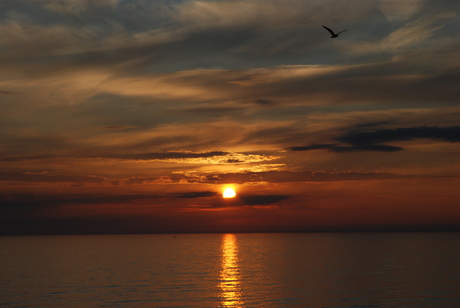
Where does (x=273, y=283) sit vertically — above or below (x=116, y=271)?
below

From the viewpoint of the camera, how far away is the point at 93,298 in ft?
289

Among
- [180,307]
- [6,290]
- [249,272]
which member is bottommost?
[180,307]

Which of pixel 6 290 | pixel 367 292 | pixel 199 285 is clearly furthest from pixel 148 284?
pixel 367 292

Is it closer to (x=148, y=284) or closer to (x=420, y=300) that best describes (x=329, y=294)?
(x=420, y=300)

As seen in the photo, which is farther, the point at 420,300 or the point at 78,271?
the point at 78,271

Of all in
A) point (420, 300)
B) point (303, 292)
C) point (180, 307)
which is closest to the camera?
point (180, 307)

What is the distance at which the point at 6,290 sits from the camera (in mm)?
99875

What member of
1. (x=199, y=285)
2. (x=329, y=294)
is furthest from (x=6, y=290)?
(x=329, y=294)

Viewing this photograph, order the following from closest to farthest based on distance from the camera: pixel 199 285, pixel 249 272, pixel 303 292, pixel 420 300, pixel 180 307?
pixel 180 307
pixel 420 300
pixel 303 292
pixel 199 285
pixel 249 272

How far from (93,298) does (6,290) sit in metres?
22.8

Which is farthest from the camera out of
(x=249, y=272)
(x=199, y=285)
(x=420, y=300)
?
(x=249, y=272)

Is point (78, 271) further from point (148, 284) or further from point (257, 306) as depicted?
point (257, 306)

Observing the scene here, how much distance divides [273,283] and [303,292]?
14733 millimetres

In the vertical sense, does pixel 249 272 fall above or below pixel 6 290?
above
